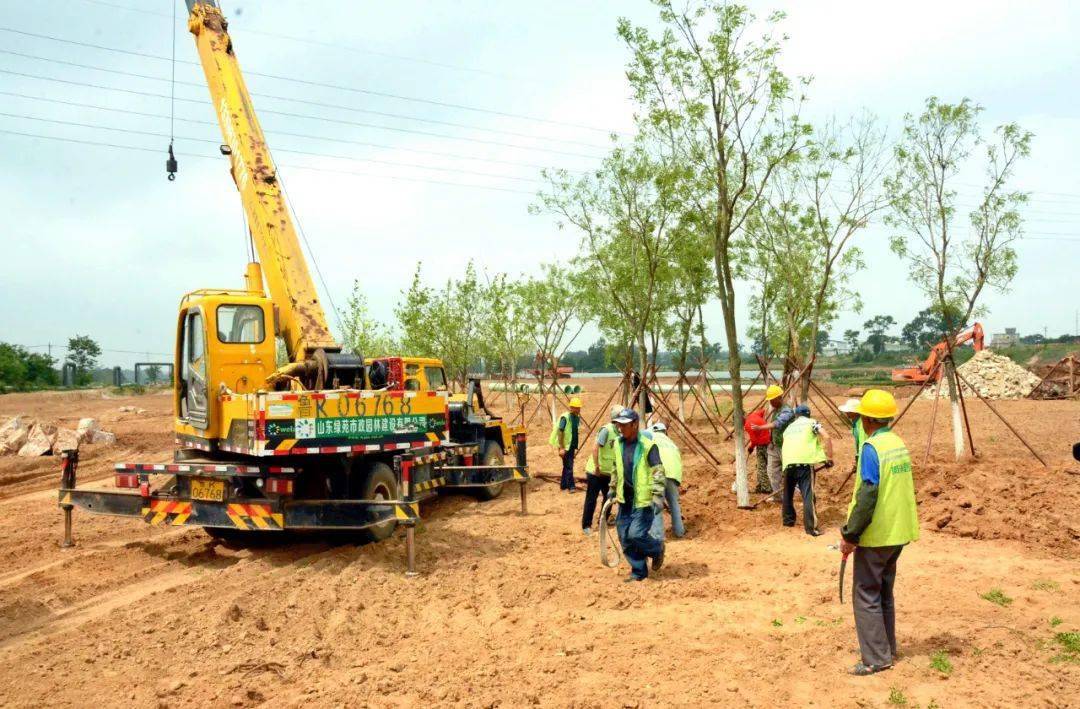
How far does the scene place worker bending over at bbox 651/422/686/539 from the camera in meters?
9.80

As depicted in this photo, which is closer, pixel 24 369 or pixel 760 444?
pixel 760 444

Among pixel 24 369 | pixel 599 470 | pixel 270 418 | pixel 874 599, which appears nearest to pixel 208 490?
pixel 270 418

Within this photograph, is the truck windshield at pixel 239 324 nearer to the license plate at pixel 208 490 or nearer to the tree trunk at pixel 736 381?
the license plate at pixel 208 490

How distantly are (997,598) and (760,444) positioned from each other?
534cm

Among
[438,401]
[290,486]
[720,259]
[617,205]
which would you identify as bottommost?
[290,486]

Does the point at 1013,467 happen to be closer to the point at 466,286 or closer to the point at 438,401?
the point at 438,401

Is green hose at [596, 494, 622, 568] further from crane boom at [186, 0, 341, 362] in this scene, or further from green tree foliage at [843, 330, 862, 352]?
green tree foliage at [843, 330, 862, 352]

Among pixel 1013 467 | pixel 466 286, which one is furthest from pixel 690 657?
pixel 466 286

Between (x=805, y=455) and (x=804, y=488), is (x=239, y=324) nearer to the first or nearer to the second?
(x=805, y=455)

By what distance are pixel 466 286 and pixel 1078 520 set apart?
23234 mm

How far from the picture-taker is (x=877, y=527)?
5758 millimetres

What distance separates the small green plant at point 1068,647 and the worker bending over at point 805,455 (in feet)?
13.9

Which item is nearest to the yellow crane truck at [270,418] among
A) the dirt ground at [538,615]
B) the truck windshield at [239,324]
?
the truck windshield at [239,324]

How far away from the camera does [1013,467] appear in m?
13.4
